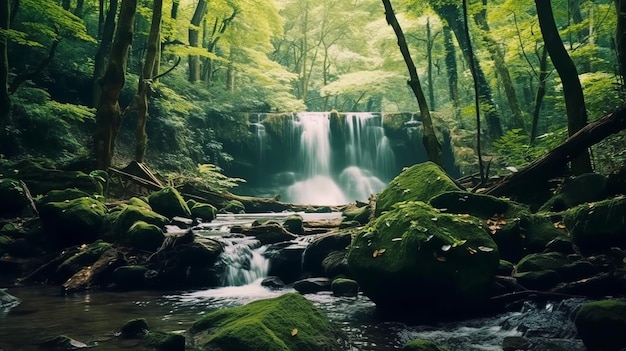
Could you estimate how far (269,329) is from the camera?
15.3ft

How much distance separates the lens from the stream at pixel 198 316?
5180 mm

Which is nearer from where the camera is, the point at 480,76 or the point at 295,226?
the point at 295,226

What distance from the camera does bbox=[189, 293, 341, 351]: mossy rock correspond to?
14.6 feet

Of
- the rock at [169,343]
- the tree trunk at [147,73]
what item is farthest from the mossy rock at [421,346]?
the tree trunk at [147,73]

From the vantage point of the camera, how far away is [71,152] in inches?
661

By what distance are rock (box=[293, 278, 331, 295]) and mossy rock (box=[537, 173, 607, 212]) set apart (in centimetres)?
389

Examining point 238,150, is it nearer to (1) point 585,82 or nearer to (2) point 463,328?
(1) point 585,82

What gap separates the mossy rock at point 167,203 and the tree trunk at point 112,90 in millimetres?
1651

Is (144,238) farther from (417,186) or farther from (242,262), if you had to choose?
(417,186)

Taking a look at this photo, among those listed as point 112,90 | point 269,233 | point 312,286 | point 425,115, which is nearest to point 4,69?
point 112,90

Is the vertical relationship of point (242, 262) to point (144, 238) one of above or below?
below

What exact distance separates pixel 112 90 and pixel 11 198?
3.63 metres

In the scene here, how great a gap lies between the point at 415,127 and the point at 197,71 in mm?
12861

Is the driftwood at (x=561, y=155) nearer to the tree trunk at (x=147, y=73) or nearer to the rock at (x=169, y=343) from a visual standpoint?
the rock at (x=169, y=343)
